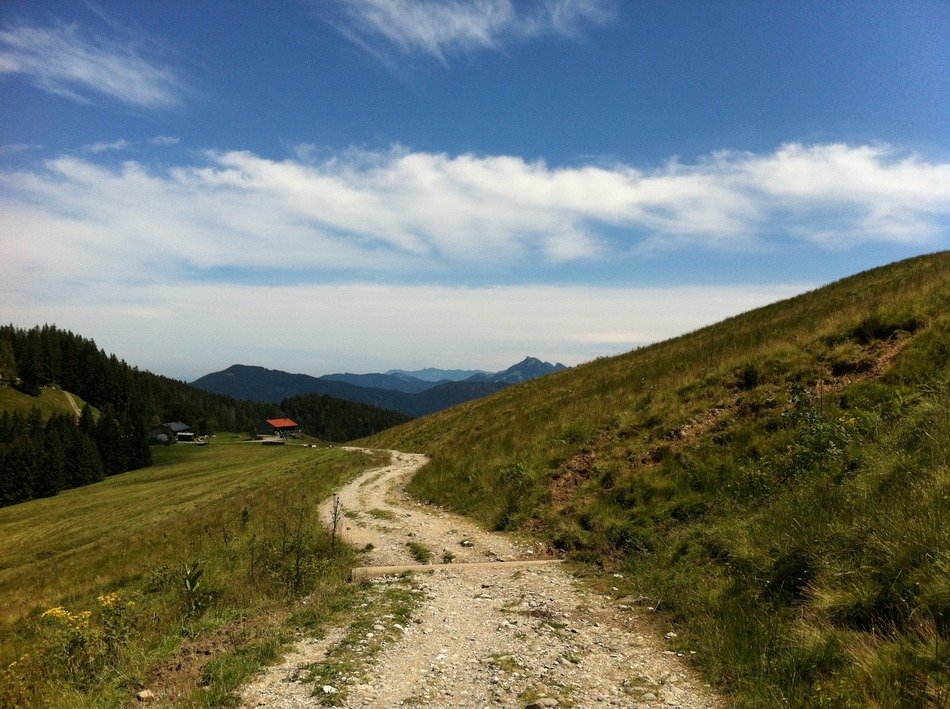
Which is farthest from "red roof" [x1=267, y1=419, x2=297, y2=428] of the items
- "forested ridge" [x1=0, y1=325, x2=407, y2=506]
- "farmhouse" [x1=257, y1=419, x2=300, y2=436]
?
"forested ridge" [x1=0, y1=325, x2=407, y2=506]

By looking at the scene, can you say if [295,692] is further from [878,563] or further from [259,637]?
[878,563]

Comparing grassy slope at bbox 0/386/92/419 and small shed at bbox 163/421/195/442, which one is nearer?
grassy slope at bbox 0/386/92/419

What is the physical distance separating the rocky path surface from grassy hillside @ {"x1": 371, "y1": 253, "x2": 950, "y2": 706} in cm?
99

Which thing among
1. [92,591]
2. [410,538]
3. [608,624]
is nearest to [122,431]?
[92,591]

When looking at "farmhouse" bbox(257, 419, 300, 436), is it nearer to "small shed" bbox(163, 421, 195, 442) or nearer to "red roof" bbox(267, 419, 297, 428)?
"red roof" bbox(267, 419, 297, 428)

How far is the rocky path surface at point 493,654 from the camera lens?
256 inches

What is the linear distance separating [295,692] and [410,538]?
9546mm

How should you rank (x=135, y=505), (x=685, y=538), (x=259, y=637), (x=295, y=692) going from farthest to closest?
(x=135, y=505), (x=685, y=538), (x=259, y=637), (x=295, y=692)

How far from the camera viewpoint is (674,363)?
24.3 m

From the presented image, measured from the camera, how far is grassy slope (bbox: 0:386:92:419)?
477 feet

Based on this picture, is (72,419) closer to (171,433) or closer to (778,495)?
(171,433)

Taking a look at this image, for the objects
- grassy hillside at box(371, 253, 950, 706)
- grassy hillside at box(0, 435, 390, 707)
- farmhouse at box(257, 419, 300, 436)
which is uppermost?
grassy hillside at box(371, 253, 950, 706)

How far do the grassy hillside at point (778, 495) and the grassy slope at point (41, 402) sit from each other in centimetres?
18542

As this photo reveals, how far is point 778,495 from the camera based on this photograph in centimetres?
1068
